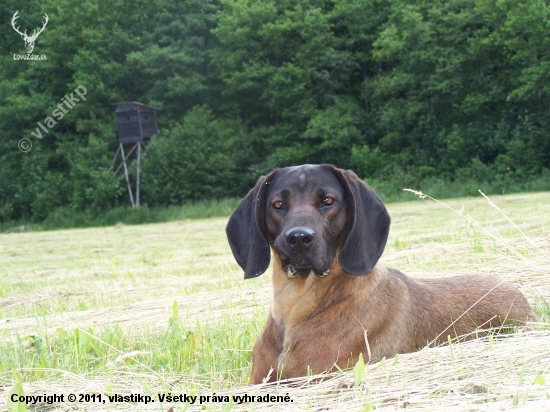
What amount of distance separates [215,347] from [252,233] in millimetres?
958

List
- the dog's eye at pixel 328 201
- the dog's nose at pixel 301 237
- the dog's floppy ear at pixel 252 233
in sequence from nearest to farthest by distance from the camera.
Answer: the dog's nose at pixel 301 237 < the dog's eye at pixel 328 201 < the dog's floppy ear at pixel 252 233

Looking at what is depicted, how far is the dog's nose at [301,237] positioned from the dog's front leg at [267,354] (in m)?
0.59

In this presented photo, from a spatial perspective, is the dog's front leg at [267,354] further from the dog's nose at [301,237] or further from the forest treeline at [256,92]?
the forest treeline at [256,92]

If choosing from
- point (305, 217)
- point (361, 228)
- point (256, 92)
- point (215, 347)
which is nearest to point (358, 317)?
point (361, 228)

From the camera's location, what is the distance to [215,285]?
805 centimetres

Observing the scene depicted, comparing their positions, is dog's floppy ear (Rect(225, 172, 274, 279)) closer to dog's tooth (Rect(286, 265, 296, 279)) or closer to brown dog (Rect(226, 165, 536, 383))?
brown dog (Rect(226, 165, 536, 383))

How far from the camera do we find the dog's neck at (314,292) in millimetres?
3871

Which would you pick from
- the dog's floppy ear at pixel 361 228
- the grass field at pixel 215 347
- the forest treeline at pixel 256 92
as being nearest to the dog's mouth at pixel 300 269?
the dog's floppy ear at pixel 361 228

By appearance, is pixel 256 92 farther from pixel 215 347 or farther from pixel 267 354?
pixel 267 354

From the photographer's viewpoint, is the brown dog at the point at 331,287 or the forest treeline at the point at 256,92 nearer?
A: the brown dog at the point at 331,287

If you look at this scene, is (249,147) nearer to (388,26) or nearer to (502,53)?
(388,26)

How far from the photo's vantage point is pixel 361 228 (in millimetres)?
3969

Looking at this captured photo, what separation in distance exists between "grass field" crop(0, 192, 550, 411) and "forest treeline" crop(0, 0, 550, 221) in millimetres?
26950

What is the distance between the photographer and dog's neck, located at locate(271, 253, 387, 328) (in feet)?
12.7
